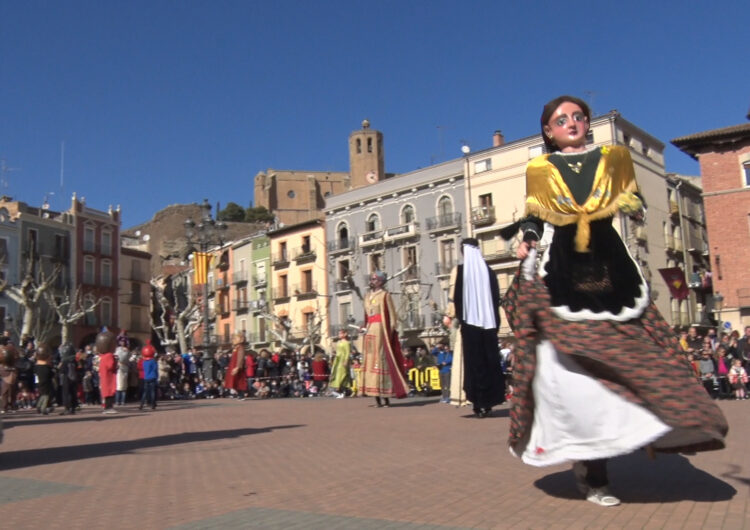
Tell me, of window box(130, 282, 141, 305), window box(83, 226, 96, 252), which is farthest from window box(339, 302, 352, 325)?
window box(83, 226, 96, 252)

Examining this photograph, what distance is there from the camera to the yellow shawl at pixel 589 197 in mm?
4684

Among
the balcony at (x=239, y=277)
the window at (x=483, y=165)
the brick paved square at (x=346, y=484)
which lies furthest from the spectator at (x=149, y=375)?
the balcony at (x=239, y=277)

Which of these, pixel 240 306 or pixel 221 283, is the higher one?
pixel 221 283

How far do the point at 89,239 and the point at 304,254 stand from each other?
17.4 m

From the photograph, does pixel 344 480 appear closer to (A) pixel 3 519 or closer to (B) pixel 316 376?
(A) pixel 3 519

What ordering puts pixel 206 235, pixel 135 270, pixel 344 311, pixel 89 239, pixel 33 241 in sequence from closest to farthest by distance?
pixel 206 235
pixel 344 311
pixel 33 241
pixel 89 239
pixel 135 270

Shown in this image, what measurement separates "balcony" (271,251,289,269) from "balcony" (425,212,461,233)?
1370 centimetres

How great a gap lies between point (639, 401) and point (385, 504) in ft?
5.14

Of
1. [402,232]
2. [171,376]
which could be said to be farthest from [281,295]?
[171,376]

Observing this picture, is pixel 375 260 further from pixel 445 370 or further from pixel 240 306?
pixel 445 370

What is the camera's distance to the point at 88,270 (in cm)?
6109

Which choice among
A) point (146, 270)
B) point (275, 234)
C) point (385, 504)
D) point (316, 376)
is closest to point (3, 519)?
point (385, 504)

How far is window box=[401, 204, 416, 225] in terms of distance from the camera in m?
52.0

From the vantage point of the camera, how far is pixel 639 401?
13.8 feet
